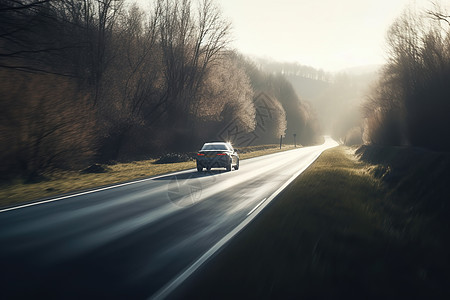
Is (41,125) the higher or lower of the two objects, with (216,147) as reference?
higher

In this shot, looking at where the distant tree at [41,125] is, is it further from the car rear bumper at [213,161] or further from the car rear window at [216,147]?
the car rear window at [216,147]

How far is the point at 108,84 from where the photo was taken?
29453mm

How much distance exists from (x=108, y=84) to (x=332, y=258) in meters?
27.8

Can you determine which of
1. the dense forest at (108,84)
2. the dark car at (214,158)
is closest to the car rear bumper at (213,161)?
the dark car at (214,158)

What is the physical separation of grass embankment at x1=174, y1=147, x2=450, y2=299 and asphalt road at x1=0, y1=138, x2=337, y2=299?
1.67 ft

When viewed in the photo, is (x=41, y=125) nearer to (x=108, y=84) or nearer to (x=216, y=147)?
(x=216, y=147)

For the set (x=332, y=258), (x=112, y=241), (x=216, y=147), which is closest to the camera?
(x=332, y=258)

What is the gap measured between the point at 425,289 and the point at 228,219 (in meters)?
4.42

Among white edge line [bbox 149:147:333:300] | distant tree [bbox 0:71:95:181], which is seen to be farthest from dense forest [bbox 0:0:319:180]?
white edge line [bbox 149:147:333:300]

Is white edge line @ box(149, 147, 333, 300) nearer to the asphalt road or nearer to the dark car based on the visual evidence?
the asphalt road

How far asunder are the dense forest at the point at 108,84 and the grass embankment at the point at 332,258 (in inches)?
353

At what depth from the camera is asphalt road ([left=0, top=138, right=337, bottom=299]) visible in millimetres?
4066

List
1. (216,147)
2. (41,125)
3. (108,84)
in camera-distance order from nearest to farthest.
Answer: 1. (41,125)
2. (216,147)
3. (108,84)

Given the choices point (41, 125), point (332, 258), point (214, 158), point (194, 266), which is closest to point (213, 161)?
point (214, 158)
